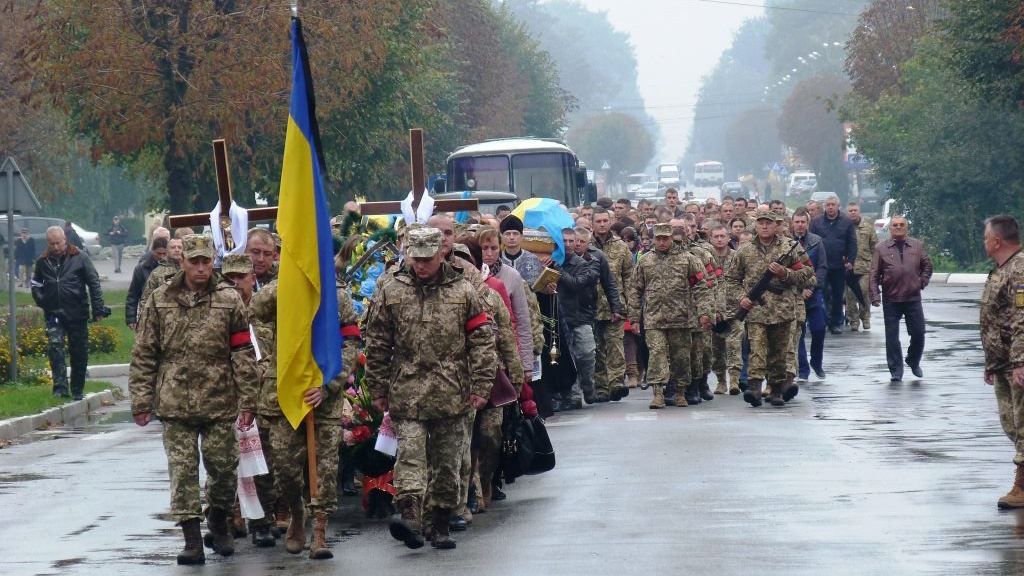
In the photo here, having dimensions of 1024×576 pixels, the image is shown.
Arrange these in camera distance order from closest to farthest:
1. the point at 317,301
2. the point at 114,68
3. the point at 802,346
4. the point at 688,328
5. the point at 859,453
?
the point at 317,301
the point at 859,453
the point at 688,328
the point at 802,346
the point at 114,68

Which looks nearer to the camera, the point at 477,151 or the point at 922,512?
the point at 922,512

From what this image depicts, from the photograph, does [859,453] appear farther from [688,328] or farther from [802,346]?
[802,346]

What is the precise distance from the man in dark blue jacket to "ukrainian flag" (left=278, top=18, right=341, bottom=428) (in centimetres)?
897

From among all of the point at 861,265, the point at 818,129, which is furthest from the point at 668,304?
the point at 818,129

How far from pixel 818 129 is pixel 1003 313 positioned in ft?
320

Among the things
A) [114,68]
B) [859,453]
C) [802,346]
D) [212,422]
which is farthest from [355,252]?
[114,68]

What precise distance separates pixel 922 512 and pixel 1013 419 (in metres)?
0.85

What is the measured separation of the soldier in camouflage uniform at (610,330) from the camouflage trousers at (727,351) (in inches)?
37.3

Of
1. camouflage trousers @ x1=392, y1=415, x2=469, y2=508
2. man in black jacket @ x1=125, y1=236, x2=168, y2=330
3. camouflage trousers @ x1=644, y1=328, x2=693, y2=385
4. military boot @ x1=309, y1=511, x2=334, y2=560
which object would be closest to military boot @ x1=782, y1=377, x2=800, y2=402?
camouflage trousers @ x1=644, y1=328, x2=693, y2=385

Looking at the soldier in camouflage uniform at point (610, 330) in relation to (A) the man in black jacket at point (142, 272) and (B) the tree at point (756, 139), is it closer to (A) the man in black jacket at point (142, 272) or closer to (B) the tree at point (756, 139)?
(A) the man in black jacket at point (142, 272)

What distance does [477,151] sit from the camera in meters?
35.7

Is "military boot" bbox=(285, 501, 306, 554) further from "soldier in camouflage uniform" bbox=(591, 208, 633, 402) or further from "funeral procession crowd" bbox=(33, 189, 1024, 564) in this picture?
"soldier in camouflage uniform" bbox=(591, 208, 633, 402)

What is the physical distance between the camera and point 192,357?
9922 millimetres

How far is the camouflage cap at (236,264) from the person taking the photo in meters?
10.4
